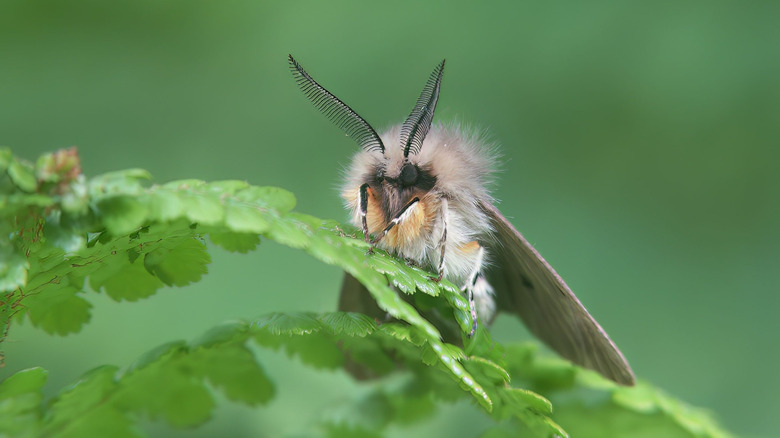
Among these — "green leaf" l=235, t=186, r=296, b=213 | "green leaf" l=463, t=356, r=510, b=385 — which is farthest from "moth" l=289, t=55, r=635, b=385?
"green leaf" l=235, t=186, r=296, b=213

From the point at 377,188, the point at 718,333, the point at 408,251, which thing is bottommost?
the point at 718,333

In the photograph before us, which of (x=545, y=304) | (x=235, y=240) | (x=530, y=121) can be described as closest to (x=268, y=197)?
(x=235, y=240)

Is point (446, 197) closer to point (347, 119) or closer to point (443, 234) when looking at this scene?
point (443, 234)

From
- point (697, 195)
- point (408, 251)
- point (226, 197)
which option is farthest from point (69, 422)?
point (697, 195)

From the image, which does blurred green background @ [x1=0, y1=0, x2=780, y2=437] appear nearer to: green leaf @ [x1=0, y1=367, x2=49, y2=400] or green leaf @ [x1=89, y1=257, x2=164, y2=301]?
green leaf @ [x1=89, y1=257, x2=164, y2=301]

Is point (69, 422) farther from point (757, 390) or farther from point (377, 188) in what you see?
point (757, 390)

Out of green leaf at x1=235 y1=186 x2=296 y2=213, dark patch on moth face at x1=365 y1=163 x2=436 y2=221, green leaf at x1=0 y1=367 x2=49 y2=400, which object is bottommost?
green leaf at x1=0 y1=367 x2=49 y2=400
